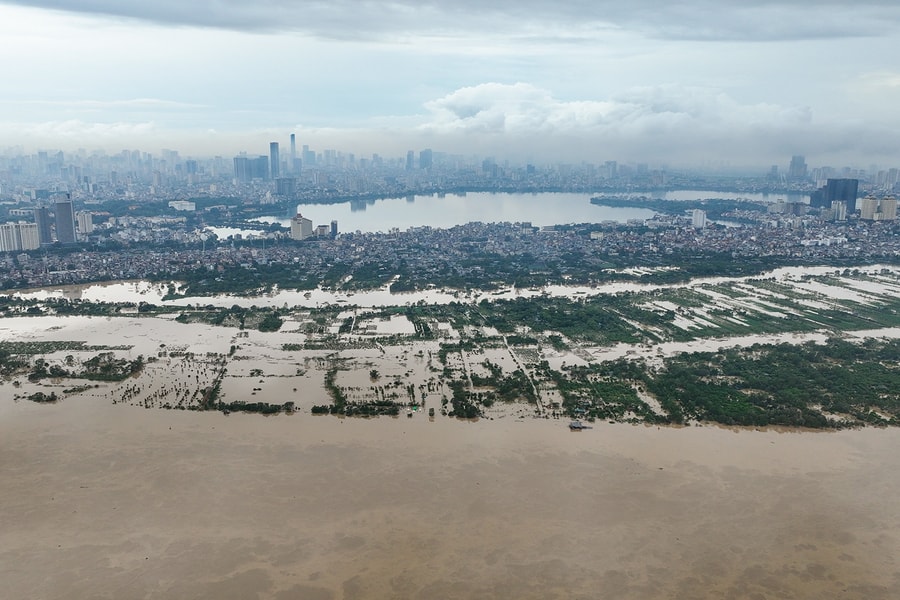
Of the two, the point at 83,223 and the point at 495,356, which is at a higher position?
the point at 83,223

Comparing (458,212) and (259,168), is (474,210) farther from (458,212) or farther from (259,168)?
(259,168)

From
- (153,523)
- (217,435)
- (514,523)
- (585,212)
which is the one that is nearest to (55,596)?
(153,523)

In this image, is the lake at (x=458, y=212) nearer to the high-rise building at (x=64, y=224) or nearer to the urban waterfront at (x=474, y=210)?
the urban waterfront at (x=474, y=210)

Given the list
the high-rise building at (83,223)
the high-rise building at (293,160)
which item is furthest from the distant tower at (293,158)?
the high-rise building at (83,223)

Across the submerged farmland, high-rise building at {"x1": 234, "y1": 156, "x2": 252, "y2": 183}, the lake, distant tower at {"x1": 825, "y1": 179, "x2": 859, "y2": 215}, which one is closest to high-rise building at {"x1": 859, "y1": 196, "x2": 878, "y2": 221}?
distant tower at {"x1": 825, "y1": 179, "x2": 859, "y2": 215}

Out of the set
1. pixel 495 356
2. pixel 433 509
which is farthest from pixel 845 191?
pixel 433 509

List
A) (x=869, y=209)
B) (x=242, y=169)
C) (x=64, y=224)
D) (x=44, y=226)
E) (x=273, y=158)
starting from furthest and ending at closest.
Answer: (x=273, y=158) < (x=242, y=169) < (x=869, y=209) < (x=64, y=224) < (x=44, y=226)

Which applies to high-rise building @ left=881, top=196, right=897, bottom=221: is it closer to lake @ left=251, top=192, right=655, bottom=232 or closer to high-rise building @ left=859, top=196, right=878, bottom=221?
high-rise building @ left=859, top=196, right=878, bottom=221
